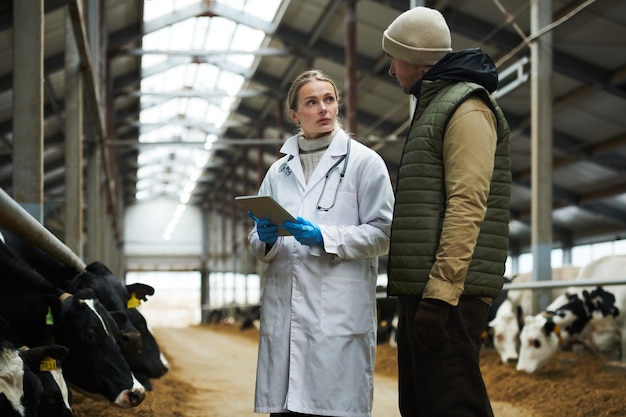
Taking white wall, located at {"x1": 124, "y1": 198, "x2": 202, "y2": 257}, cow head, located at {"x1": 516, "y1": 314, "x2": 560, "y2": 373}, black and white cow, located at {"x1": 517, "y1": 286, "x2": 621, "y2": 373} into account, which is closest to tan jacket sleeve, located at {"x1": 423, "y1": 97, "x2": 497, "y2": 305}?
cow head, located at {"x1": 516, "y1": 314, "x2": 560, "y2": 373}

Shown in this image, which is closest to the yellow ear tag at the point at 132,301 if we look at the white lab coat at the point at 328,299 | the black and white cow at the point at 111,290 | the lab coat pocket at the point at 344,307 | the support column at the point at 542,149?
the black and white cow at the point at 111,290

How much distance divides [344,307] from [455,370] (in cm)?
65

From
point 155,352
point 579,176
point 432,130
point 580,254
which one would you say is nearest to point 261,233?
point 432,130

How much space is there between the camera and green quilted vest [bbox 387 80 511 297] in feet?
9.08

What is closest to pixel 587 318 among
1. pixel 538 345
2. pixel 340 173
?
pixel 538 345

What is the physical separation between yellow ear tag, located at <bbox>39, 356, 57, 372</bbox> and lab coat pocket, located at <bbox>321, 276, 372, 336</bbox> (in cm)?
116

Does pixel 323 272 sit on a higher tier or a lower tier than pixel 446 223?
lower

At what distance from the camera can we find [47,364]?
3.52 meters

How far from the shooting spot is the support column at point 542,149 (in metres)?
9.40

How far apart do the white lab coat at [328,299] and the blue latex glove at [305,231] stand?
36 millimetres

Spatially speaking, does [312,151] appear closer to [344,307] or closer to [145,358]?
[344,307]

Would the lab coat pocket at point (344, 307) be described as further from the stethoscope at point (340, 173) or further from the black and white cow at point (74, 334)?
the black and white cow at point (74, 334)

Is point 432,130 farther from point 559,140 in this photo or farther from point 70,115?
point 559,140

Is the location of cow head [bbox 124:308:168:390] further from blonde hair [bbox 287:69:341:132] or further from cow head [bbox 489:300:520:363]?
blonde hair [bbox 287:69:341:132]
